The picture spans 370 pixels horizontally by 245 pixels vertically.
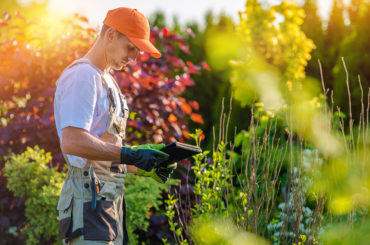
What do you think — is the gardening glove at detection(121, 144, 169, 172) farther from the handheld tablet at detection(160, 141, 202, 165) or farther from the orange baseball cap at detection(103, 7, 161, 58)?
the orange baseball cap at detection(103, 7, 161, 58)

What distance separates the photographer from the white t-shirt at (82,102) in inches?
77.7

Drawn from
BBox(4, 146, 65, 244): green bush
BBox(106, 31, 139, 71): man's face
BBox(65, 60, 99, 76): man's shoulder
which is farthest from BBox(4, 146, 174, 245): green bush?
BBox(65, 60, 99, 76): man's shoulder

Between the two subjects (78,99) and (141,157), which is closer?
(78,99)

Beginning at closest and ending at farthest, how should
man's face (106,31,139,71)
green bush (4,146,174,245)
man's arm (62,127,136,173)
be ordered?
man's arm (62,127,136,173), man's face (106,31,139,71), green bush (4,146,174,245)

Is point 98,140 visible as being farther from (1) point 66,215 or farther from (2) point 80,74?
(1) point 66,215

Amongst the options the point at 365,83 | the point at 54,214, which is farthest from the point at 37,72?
the point at 365,83

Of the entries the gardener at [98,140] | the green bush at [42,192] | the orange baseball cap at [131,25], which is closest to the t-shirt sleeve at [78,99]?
the gardener at [98,140]

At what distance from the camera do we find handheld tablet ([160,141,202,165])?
7.16 feet

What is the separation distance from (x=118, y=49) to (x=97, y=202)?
751 mm

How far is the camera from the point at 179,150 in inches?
86.7

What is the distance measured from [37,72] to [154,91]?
3.90ft

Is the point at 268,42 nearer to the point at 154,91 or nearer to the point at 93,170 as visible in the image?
the point at 154,91

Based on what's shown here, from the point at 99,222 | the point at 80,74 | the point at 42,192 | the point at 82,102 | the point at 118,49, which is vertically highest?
the point at 118,49

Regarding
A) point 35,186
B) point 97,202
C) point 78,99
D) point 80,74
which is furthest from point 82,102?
point 35,186
